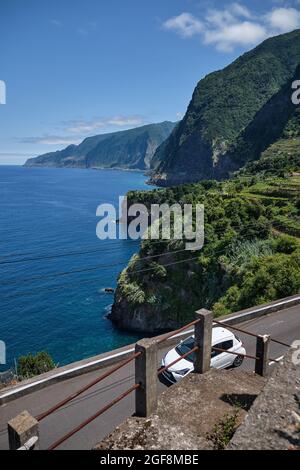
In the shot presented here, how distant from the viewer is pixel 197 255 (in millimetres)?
36781

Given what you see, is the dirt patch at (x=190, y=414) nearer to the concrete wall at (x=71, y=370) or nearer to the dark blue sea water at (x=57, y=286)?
the concrete wall at (x=71, y=370)

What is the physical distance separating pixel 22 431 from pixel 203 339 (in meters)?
3.97

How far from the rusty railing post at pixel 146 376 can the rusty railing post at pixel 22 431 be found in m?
1.87

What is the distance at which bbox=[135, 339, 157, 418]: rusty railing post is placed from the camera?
6129 millimetres

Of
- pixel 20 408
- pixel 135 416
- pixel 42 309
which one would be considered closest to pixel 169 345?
pixel 20 408

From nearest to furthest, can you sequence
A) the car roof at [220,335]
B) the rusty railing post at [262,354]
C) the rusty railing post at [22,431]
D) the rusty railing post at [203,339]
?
the rusty railing post at [22,431] < the rusty railing post at [203,339] < the rusty railing post at [262,354] < the car roof at [220,335]

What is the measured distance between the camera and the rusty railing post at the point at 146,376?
6129 millimetres

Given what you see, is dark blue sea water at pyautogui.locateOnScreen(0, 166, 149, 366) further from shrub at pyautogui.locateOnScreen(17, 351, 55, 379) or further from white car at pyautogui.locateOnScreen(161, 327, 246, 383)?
white car at pyautogui.locateOnScreen(161, 327, 246, 383)

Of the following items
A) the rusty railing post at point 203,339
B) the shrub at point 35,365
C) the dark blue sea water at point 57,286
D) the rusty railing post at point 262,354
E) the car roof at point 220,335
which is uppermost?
the rusty railing post at point 203,339

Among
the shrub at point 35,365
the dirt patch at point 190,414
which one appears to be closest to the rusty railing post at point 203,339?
the dirt patch at point 190,414

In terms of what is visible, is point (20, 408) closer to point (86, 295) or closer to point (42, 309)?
point (42, 309)

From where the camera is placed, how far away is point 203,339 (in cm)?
769

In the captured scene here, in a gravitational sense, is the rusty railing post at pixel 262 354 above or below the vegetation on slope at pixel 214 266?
above

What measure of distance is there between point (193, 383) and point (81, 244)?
66.7m
